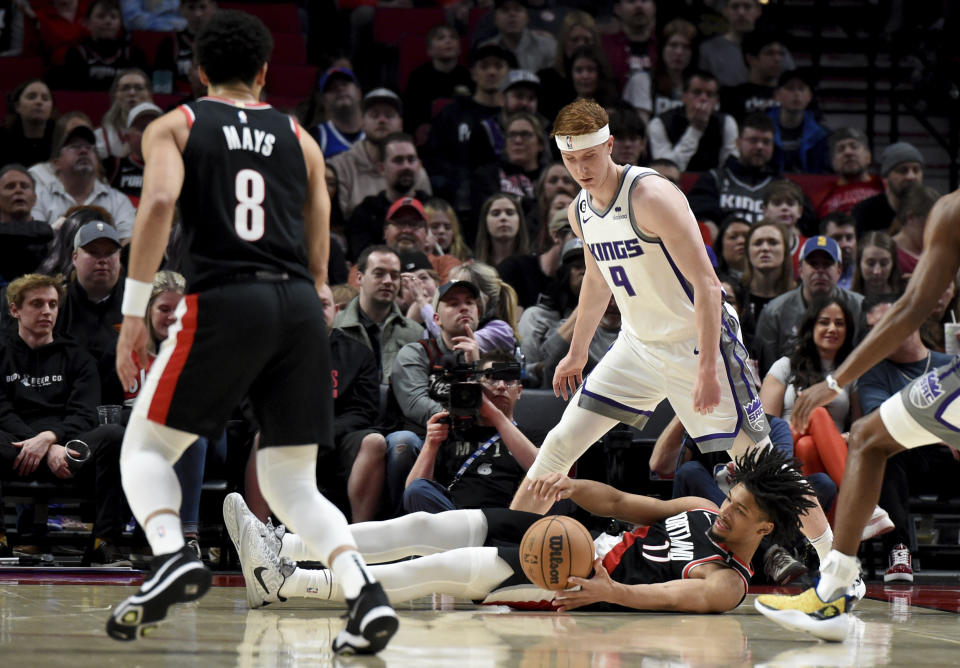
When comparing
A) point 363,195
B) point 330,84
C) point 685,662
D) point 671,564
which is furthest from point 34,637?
point 330,84

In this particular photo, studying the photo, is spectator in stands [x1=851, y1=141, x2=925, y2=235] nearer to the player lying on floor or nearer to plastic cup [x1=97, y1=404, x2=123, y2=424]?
the player lying on floor

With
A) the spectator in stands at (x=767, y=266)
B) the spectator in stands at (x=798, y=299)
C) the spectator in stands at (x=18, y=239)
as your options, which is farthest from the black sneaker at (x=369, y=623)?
the spectator in stands at (x=18, y=239)

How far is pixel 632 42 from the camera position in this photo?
12086mm

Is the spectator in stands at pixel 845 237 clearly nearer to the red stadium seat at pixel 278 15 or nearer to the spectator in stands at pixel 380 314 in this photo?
the spectator in stands at pixel 380 314

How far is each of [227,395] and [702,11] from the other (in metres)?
10.7

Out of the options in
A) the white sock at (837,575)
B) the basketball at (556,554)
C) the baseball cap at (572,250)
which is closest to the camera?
the white sock at (837,575)

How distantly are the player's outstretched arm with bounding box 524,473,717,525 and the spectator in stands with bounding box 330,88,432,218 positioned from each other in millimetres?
4976

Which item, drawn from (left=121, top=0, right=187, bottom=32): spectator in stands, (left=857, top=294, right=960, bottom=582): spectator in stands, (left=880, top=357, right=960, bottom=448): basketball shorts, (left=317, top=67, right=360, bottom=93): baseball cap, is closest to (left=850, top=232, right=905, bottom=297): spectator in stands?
(left=857, top=294, right=960, bottom=582): spectator in stands

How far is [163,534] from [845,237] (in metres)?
6.88

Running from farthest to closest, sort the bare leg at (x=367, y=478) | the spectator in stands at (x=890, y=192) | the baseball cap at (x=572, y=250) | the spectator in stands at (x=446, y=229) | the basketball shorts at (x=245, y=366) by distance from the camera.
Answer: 1. the spectator in stands at (x=890, y=192)
2. the spectator in stands at (x=446, y=229)
3. the baseball cap at (x=572, y=250)
4. the bare leg at (x=367, y=478)
5. the basketball shorts at (x=245, y=366)

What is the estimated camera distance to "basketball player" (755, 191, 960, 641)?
13.2 feet

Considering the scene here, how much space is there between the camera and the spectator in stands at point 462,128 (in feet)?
33.7


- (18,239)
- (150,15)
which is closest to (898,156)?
(18,239)

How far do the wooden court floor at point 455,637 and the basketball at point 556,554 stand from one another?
0.57ft
